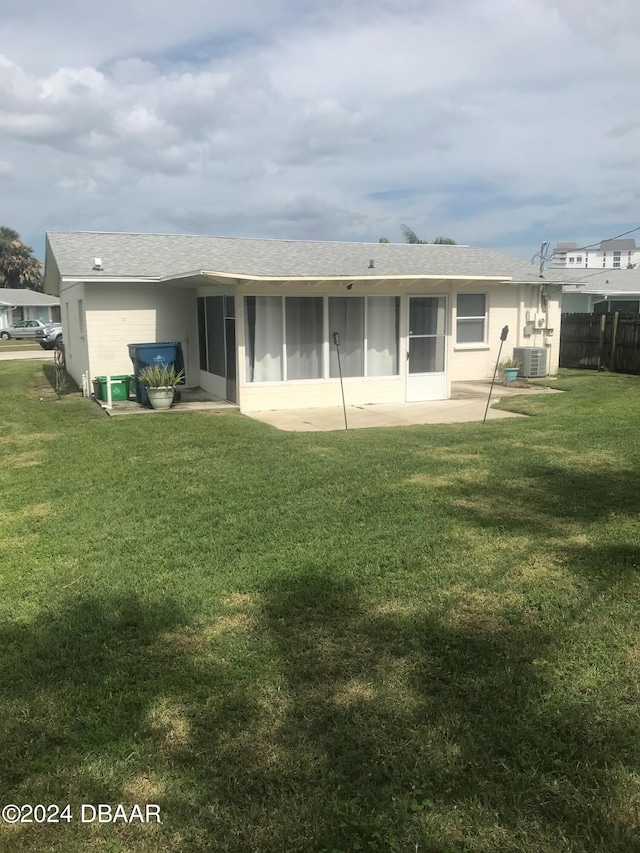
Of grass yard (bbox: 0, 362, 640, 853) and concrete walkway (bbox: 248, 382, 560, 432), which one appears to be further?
concrete walkway (bbox: 248, 382, 560, 432)

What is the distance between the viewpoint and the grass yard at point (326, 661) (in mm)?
2471

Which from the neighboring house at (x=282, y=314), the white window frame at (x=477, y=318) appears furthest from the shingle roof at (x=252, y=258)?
the white window frame at (x=477, y=318)

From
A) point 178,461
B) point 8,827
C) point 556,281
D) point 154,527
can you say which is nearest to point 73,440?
point 178,461

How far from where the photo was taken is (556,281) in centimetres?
1766

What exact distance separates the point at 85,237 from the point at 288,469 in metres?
11.4

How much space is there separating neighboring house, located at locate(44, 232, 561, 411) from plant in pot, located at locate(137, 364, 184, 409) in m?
1.13

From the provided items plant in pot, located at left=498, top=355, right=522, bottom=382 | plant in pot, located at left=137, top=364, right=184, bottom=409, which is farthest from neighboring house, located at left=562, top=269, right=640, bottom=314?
plant in pot, located at left=137, top=364, right=184, bottom=409

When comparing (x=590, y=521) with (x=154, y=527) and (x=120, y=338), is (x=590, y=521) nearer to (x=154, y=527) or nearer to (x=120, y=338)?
(x=154, y=527)

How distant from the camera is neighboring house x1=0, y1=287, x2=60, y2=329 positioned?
152 ft

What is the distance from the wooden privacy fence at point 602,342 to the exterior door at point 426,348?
7.28m

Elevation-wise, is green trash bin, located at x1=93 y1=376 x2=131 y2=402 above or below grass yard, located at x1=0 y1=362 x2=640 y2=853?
above

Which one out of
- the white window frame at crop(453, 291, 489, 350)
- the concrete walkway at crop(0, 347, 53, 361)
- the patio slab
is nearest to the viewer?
the patio slab

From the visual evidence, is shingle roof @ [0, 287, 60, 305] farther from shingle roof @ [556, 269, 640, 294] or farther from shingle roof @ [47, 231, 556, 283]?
shingle roof @ [556, 269, 640, 294]

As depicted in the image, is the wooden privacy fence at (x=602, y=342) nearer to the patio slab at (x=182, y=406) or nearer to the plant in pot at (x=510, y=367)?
the plant in pot at (x=510, y=367)
